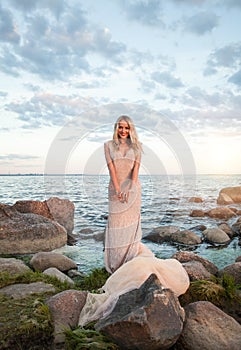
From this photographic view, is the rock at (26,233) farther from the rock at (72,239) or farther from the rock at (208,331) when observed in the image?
the rock at (208,331)

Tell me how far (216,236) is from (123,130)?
28.5 feet

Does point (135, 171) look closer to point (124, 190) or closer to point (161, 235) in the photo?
point (124, 190)

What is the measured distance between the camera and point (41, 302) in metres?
4.93

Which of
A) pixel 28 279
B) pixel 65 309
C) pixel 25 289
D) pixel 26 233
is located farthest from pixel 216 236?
pixel 65 309

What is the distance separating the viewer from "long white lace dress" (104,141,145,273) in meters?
6.28

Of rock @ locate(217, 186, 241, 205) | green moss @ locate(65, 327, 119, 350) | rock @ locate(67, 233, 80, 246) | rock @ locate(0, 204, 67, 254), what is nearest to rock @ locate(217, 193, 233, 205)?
rock @ locate(217, 186, 241, 205)

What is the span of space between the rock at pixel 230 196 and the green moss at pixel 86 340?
27.0m

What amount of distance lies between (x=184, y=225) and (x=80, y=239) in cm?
612

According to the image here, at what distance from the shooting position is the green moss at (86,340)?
3863 mm

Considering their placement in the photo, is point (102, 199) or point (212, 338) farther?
point (102, 199)

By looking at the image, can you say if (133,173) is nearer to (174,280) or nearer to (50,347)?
(174,280)

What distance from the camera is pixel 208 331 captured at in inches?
168

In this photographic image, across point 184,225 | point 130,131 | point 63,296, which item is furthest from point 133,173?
point 184,225

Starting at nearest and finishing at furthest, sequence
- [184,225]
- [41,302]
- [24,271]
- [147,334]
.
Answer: [147,334]
[41,302]
[24,271]
[184,225]
